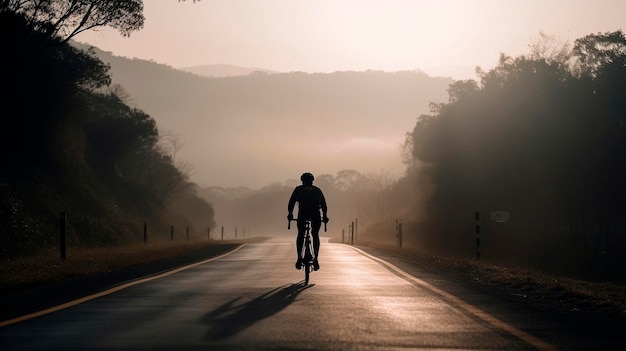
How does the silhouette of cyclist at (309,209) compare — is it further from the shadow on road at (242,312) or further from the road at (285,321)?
the shadow on road at (242,312)

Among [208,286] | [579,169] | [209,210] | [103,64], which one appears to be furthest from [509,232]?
[209,210]

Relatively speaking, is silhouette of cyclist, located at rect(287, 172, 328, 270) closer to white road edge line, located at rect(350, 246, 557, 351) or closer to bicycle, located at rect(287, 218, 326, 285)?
bicycle, located at rect(287, 218, 326, 285)

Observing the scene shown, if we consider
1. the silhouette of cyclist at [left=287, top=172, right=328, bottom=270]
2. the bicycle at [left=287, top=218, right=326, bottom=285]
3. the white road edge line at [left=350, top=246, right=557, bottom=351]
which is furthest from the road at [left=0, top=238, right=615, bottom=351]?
the silhouette of cyclist at [left=287, top=172, right=328, bottom=270]

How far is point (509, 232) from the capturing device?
52.3m

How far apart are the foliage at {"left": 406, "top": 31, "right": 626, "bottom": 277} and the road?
3451cm

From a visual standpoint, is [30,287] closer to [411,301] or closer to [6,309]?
[6,309]

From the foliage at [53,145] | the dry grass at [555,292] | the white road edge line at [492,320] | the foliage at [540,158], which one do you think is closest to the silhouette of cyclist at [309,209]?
the white road edge line at [492,320]

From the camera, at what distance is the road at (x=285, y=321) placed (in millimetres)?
8109

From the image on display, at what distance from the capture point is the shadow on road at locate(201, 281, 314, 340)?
9.06 meters

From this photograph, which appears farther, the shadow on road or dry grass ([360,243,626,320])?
dry grass ([360,243,626,320])

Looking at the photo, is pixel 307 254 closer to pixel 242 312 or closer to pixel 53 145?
pixel 242 312

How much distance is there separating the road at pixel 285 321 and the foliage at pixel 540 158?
34.5 m

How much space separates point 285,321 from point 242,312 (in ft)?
3.71

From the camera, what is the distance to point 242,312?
35.3 ft
